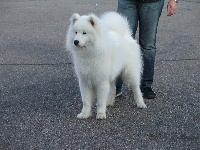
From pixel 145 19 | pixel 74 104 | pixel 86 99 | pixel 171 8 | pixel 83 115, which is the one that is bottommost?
pixel 74 104

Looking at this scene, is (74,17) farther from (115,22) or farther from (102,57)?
(115,22)

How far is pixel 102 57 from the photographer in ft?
13.2

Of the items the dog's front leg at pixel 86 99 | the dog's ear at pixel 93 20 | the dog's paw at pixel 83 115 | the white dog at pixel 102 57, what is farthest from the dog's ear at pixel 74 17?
the dog's paw at pixel 83 115

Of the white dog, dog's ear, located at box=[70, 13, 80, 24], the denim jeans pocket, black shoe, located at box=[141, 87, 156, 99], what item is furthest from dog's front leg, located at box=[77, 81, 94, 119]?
the denim jeans pocket

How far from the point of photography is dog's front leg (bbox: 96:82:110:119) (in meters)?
4.17

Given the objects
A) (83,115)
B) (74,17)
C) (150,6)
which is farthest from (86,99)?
(150,6)

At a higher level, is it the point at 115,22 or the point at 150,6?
the point at 150,6

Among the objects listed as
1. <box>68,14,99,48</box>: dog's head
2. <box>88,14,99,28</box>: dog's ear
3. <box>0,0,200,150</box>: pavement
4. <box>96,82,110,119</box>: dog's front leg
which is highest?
<box>88,14,99,28</box>: dog's ear

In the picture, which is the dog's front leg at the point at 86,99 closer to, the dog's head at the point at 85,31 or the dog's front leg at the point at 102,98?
the dog's front leg at the point at 102,98

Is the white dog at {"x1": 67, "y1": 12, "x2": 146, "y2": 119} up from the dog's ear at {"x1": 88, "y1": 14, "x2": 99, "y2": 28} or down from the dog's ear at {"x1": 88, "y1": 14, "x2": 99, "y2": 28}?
down

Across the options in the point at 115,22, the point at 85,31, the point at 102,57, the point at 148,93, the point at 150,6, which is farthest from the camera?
the point at 148,93

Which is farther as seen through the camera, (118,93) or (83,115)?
(118,93)

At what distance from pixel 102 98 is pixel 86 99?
6.8 inches

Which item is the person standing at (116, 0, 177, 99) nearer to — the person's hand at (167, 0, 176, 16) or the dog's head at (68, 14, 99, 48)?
the person's hand at (167, 0, 176, 16)
